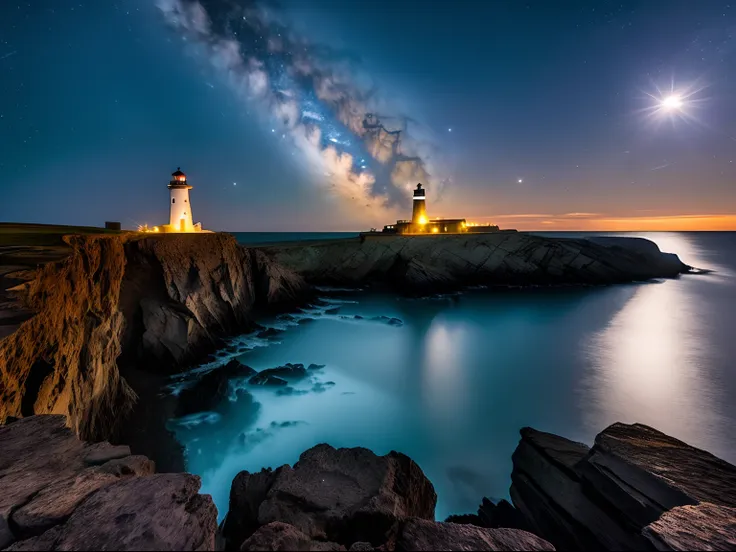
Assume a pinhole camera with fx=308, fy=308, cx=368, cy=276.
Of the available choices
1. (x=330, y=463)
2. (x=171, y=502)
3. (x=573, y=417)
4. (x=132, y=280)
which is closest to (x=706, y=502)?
(x=330, y=463)

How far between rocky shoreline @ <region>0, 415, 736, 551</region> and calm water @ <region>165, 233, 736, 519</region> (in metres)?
4.39

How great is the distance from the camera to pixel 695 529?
2.79 meters

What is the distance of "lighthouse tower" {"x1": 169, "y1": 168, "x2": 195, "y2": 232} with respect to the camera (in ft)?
87.7

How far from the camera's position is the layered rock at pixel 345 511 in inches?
93.9

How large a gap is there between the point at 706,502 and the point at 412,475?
3204mm

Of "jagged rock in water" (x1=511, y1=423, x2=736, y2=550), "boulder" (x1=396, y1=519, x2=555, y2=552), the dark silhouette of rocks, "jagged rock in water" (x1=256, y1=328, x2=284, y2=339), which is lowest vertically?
the dark silhouette of rocks

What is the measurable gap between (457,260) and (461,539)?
38.8 metres

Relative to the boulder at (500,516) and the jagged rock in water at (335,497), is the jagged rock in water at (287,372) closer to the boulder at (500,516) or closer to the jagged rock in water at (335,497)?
the boulder at (500,516)

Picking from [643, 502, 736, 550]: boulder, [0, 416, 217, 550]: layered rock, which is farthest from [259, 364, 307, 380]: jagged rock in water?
[643, 502, 736, 550]: boulder

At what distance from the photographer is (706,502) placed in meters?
3.38

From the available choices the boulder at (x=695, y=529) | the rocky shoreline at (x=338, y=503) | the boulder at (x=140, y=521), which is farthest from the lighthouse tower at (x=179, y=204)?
the boulder at (x=695, y=529)

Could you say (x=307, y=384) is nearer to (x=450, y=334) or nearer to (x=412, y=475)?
(x=412, y=475)

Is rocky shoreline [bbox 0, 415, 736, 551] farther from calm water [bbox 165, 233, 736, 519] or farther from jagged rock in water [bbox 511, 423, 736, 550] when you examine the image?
calm water [bbox 165, 233, 736, 519]

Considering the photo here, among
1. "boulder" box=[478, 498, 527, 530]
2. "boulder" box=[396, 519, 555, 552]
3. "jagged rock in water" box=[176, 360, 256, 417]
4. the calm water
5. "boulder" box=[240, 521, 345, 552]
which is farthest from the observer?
"jagged rock in water" box=[176, 360, 256, 417]
